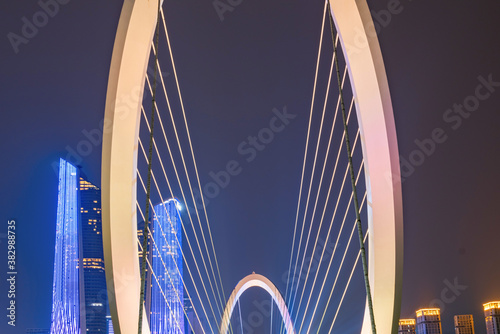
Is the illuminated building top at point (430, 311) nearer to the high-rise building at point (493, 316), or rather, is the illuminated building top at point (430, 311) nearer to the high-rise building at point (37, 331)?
the high-rise building at point (493, 316)

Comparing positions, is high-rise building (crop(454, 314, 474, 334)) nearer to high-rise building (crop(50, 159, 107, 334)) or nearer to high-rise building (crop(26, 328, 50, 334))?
high-rise building (crop(50, 159, 107, 334))

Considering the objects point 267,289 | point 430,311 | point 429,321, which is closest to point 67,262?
point 267,289

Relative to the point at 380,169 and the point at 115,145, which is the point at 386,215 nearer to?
the point at 380,169

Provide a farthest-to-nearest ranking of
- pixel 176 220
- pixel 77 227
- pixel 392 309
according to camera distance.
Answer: pixel 176 220
pixel 77 227
pixel 392 309

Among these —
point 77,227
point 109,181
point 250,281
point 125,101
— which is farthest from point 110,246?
point 77,227

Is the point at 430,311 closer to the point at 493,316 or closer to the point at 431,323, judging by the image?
the point at 431,323

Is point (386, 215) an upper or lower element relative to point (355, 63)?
lower

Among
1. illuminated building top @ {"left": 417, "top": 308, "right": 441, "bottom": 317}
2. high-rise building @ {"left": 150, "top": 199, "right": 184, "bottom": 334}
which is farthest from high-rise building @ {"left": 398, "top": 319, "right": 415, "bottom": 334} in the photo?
high-rise building @ {"left": 150, "top": 199, "right": 184, "bottom": 334}
